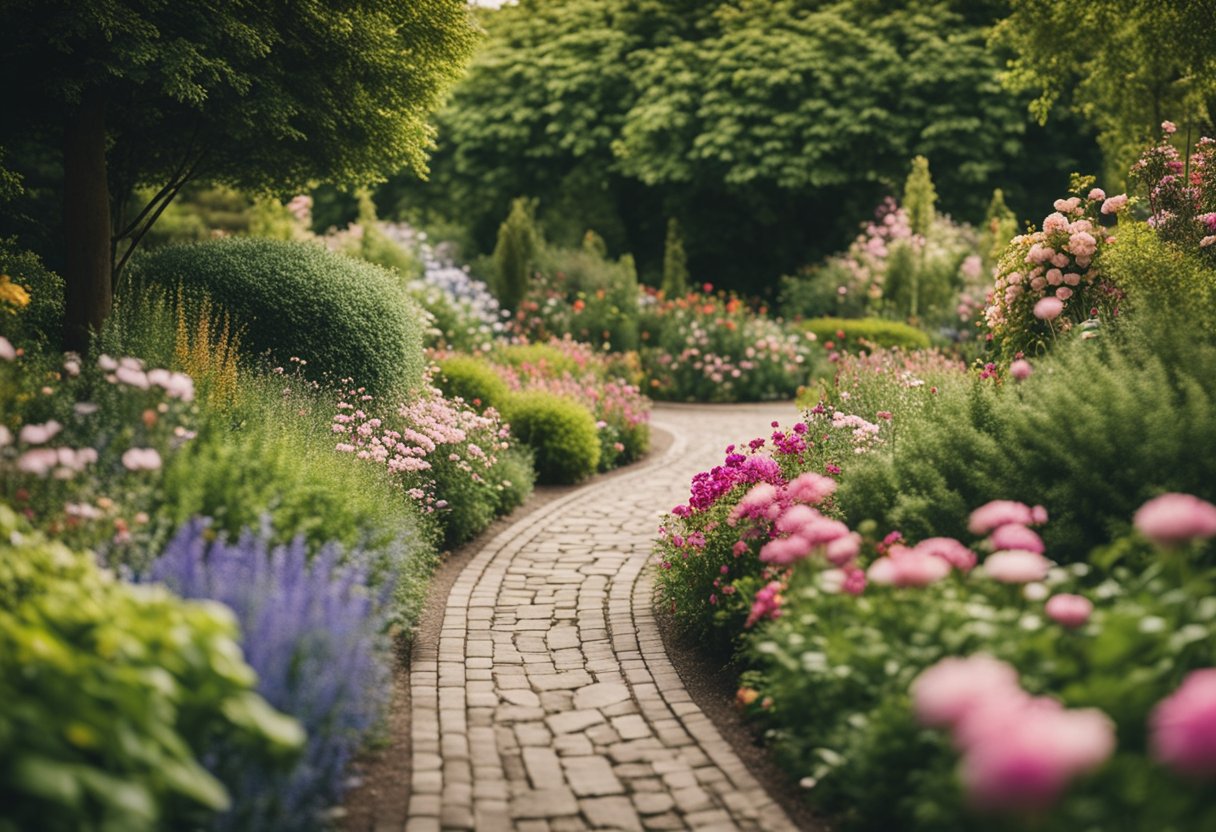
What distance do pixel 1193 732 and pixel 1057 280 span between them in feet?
18.4

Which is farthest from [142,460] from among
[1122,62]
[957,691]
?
[1122,62]

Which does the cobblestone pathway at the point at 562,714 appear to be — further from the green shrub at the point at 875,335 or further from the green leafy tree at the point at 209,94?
the green shrub at the point at 875,335

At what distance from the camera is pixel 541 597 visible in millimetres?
6070

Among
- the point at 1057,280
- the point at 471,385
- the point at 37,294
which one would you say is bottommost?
the point at 471,385

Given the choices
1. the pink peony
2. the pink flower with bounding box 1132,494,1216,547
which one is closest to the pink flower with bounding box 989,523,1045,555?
the pink peony

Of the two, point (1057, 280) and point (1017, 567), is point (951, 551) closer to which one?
point (1017, 567)

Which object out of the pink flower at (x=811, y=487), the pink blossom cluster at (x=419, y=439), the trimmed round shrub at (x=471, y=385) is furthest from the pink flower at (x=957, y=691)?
the trimmed round shrub at (x=471, y=385)

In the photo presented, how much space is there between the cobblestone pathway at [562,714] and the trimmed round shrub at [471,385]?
2.49 meters

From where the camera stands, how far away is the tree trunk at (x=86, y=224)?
6.92 m

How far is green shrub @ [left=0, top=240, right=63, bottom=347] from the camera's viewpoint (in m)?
6.79

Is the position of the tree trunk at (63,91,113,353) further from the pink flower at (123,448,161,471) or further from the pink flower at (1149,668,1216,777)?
the pink flower at (1149,668,1216,777)

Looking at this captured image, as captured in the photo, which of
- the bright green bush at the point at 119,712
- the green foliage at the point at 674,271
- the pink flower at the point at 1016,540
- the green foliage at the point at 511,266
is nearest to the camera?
the bright green bush at the point at 119,712

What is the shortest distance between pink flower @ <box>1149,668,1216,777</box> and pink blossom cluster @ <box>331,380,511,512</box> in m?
4.67

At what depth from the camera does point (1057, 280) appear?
22.6 ft
